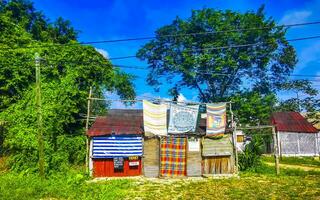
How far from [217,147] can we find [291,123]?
20594mm

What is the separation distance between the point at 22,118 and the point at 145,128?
7.99 metres

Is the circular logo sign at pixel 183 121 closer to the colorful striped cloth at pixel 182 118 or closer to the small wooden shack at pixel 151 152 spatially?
the colorful striped cloth at pixel 182 118

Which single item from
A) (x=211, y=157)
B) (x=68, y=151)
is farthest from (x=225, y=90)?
(x=68, y=151)

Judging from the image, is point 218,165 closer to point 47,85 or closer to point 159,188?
point 159,188

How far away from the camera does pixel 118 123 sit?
23.9m

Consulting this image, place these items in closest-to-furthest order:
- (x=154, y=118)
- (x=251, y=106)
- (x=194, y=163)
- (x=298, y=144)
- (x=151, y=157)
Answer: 1. (x=154, y=118)
2. (x=151, y=157)
3. (x=194, y=163)
4. (x=251, y=106)
5. (x=298, y=144)

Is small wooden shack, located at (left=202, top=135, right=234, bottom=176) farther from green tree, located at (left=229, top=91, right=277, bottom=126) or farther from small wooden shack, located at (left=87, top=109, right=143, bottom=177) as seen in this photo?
green tree, located at (left=229, top=91, right=277, bottom=126)

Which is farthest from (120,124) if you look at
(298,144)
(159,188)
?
(298,144)

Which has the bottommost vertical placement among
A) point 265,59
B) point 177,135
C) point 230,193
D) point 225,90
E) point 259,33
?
point 230,193

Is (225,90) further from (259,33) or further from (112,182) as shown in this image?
(112,182)

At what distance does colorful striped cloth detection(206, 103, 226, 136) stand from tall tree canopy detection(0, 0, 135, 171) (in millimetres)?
8780

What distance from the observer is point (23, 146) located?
2191 cm

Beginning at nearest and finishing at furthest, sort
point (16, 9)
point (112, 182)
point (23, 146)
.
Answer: point (112, 182) < point (23, 146) < point (16, 9)

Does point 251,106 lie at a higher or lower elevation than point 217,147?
higher
